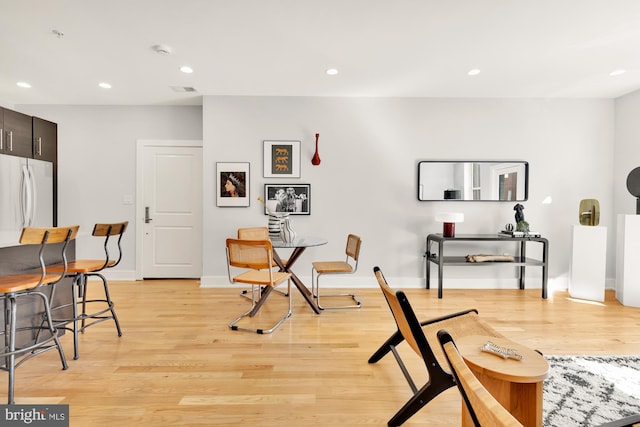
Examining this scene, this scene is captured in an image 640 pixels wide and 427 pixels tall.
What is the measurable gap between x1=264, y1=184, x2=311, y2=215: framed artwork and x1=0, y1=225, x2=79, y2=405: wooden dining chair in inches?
102

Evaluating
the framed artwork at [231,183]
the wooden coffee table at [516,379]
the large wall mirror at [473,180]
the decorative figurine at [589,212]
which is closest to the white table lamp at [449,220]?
the large wall mirror at [473,180]

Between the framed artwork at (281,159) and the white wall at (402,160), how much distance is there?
10cm

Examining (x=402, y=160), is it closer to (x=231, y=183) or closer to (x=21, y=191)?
(x=231, y=183)

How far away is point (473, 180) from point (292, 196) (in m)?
2.55

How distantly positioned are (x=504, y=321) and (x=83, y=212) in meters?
5.75

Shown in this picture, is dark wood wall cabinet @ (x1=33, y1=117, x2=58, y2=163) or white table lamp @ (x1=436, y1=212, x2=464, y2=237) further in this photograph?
white table lamp @ (x1=436, y1=212, x2=464, y2=237)

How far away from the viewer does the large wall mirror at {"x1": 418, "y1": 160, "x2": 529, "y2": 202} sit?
466cm

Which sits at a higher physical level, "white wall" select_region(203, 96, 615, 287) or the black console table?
"white wall" select_region(203, 96, 615, 287)

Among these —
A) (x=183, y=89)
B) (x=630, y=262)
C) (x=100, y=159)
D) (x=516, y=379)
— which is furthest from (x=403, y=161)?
(x=100, y=159)

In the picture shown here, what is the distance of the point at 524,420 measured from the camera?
1.43 meters

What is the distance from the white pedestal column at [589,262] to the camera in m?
4.03

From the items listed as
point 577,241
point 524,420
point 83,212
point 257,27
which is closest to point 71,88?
point 83,212

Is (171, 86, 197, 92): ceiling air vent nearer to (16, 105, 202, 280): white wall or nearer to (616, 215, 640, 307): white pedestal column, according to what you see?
(16, 105, 202, 280): white wall

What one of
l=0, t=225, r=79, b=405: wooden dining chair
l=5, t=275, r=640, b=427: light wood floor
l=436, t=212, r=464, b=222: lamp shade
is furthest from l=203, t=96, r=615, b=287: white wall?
l=0, t=225, r=79, b=405: wooden dining chair
